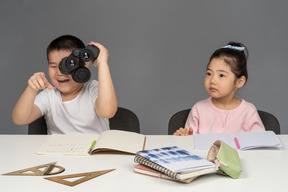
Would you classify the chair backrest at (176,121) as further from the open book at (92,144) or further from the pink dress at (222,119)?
the open book at (92,144)

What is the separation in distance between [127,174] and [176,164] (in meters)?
0.21

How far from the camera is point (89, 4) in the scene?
14.7 ft

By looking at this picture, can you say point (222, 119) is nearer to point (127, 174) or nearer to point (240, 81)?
point (240, 81)

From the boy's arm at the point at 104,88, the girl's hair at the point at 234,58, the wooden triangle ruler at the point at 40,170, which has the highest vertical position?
the girl's hair at the point at 234,58

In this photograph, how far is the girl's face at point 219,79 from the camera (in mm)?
2846

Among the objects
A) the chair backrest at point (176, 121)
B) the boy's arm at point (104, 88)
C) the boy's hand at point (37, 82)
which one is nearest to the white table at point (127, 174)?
the boy's hand at point (37, 82)

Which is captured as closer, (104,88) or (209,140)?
(209,140)

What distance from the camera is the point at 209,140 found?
2250mm

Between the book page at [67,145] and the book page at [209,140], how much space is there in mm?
523

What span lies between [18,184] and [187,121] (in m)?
1.47

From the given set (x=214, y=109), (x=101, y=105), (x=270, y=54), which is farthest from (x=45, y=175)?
(x=270, y=54)

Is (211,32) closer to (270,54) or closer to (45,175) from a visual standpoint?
(270,54)

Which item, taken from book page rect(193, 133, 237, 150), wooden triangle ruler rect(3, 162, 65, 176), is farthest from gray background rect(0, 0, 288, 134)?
wooden triangle ruler rect(3, 162, 65, 176)

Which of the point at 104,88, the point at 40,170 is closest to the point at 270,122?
the point at 104,88
